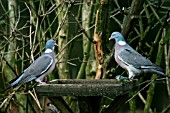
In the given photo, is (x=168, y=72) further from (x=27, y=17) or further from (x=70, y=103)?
(x=27, y=17)

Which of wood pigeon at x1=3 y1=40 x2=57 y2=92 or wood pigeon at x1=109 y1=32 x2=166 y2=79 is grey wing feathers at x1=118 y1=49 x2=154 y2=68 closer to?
wood pigeon at x1=109 y1=32 x2=166 y2=79

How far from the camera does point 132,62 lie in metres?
3.34

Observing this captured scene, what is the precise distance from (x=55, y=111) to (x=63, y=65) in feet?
3.43

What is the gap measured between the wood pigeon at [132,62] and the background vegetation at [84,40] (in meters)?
0.11

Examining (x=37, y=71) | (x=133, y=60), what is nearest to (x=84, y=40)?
(x=133, y=60)

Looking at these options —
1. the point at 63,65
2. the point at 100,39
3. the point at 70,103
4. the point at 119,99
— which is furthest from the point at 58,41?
the point at 119,99

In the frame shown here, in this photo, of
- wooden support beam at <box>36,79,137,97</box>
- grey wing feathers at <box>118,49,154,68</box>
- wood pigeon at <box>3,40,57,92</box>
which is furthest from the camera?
grey wing feathers at <box>118,49,154,68</box>

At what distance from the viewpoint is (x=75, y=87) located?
2668 mm

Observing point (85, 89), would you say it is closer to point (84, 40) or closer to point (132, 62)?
point (132, 62)

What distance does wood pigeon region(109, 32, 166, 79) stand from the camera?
132 inches

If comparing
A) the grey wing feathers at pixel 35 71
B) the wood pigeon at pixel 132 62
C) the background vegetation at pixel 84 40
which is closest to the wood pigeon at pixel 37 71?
the grey wing feathers at pixel 35 71

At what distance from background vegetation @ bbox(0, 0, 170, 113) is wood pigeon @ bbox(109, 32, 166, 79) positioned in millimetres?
112

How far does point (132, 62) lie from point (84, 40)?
1318 millimetres

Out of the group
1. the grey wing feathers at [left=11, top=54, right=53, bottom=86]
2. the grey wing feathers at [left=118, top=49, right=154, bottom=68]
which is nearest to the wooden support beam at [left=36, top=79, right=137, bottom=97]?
the grey wing feathers at [left=11, top=54, right=53, bottom=86]
